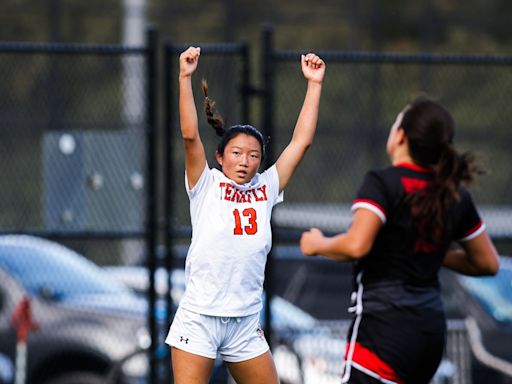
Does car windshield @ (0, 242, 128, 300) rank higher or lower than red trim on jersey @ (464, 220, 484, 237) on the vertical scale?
lower

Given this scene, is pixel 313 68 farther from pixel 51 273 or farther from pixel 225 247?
pixel 51 273

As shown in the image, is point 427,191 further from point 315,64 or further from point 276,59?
point 276,59

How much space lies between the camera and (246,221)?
574 centimetres

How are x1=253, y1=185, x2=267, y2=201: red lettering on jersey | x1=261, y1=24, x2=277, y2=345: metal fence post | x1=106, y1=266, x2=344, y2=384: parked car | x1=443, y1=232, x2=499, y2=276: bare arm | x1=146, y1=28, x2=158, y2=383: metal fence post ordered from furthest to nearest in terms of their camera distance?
x1=106, y1=266, x2=344, y2=384: parked car
x1=146, y1=28, x2=158, y2=383: metal fence post
x1=261, y1=24, x2=277, y2=345: metal fence post
x1=443, y1=232, x2=499, y2=276: bare arm
x1=253, y1=185, x2=267, y2=201: red lettering on jersey

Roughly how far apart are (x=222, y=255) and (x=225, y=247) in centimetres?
4

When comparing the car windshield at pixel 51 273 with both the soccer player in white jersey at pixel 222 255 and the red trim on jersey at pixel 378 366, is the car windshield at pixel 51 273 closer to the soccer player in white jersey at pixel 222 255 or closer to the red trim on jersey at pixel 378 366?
the soccer player in white jersey at pixel 222 255

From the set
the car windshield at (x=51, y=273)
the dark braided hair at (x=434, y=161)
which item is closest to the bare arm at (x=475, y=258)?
the dark braided hair at (x=434, y=161)

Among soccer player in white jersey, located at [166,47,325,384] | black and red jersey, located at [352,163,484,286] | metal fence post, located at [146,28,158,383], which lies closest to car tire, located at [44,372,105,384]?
metal fence post, located at [146,28,158,383]

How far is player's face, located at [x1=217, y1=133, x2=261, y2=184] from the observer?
5738 mm

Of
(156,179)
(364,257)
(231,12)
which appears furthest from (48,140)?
(231,12)

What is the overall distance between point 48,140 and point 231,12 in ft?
24.0

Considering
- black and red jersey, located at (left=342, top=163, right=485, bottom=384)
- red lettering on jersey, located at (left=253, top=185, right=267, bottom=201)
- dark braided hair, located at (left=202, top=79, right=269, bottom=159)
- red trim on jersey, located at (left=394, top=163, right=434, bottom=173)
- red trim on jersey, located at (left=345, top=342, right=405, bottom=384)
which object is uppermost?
dark braided hair, located at (left=202, top=79, right=269, bottom=159)

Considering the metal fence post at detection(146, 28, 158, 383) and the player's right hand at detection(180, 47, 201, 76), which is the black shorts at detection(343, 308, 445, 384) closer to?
the player's right hand at detection(180, 47, 201, 76)

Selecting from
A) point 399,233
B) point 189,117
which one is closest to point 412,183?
point 399,233
